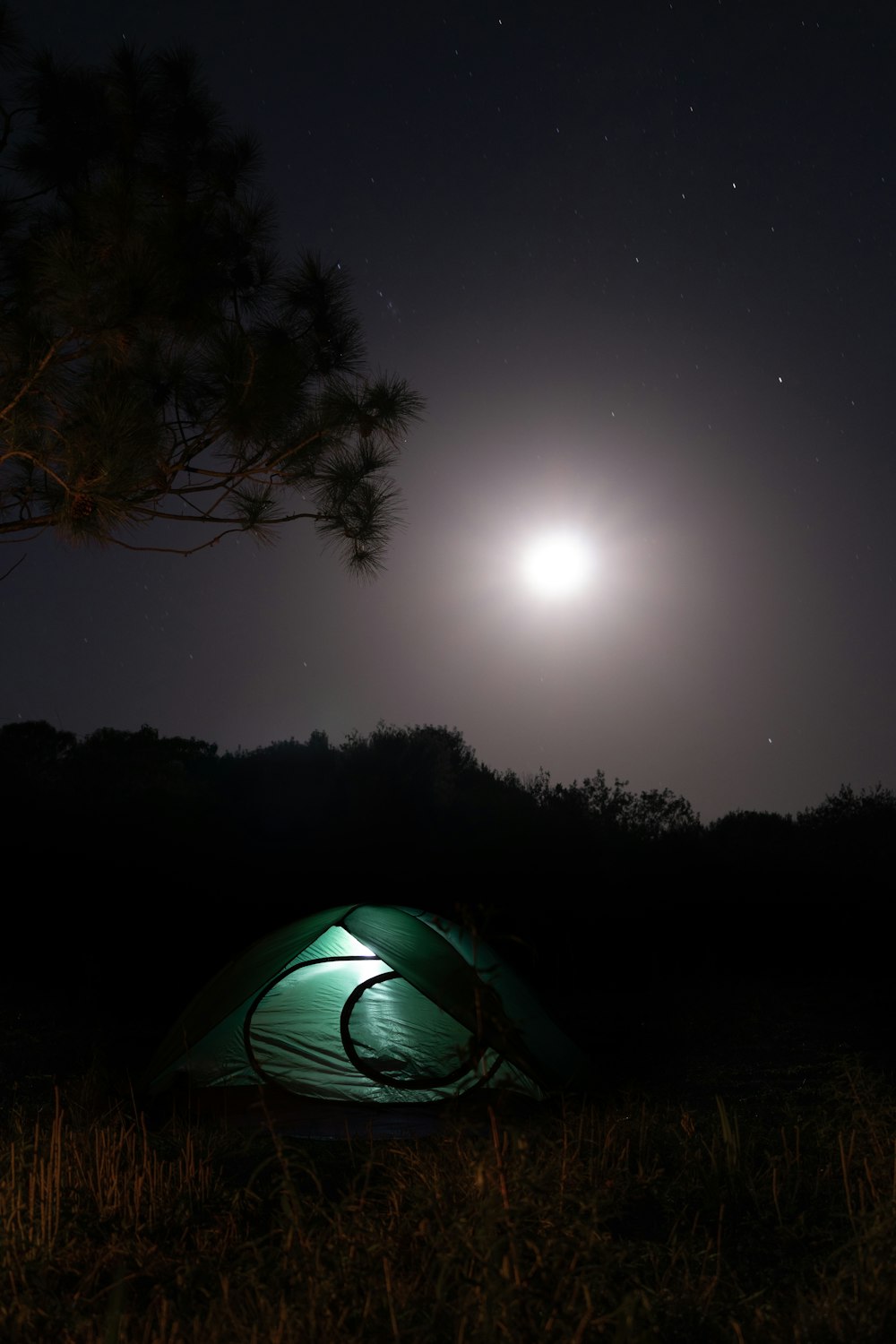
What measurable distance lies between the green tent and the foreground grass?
1.54m

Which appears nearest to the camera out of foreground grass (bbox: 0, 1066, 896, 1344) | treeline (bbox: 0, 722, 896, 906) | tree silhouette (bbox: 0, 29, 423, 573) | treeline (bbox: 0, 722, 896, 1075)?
foreground grass (bbox: 0, 1066, 896, 1344)

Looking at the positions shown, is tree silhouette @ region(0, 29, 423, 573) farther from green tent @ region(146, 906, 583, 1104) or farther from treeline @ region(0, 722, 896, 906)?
treeline @ region(0, 722, 896, 906)

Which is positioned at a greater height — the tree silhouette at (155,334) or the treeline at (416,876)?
the tree silhouette at (155,334)

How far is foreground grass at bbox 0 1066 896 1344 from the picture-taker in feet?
8.40

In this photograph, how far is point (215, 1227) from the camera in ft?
11.2

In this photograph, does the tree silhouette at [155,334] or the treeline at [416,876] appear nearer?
the tree silhouette at [155,334]

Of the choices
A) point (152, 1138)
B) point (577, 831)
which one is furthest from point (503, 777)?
point (152, 1138)

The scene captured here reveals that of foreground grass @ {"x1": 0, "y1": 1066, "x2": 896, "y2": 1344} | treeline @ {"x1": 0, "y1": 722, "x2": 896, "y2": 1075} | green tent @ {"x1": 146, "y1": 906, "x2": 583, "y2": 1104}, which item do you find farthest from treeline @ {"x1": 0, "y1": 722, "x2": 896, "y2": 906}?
foreground grass @ {"x1": 0, "y1": 1066, "x2": 896, "y2": 1344}

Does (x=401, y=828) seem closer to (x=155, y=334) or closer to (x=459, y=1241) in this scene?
(x=155, y=334)

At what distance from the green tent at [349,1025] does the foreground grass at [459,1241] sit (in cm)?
154

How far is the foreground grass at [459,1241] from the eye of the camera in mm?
2561

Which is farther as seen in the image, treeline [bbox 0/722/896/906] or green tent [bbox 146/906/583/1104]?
treeline [bbox 0/722/896/906]

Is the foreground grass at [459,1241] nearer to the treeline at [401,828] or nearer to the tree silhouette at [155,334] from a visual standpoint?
the tree silhouette at [155,334]

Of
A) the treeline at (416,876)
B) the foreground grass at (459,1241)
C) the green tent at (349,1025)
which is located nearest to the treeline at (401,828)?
the treeline at (416,876)
